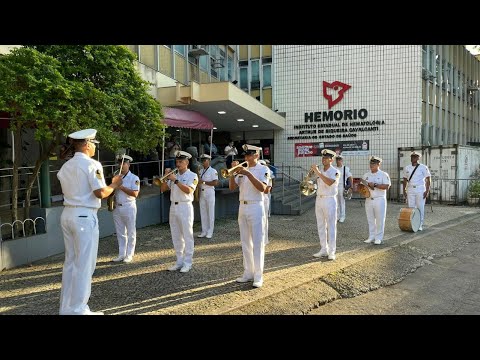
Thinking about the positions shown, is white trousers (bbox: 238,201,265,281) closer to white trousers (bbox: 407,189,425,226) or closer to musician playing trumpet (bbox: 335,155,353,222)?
white trousers (bbox: 407,189,425,226)

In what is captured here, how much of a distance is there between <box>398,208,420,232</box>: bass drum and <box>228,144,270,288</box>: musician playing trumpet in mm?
5737

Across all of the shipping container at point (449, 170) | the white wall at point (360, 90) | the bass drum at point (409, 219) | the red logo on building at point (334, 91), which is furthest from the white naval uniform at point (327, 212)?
the red logo on building at point (334, 91)

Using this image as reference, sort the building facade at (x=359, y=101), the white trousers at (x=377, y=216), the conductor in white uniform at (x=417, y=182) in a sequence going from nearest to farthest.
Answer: the white trousers at (x=377, y=216) < the conductor in white uniform at (x=417, y=182) < the building facade at (x=359, y=101)

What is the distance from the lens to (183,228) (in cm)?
630

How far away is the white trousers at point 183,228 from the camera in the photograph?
20.7 feet

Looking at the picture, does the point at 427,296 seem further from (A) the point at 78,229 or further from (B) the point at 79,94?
(B) the point at 79,94

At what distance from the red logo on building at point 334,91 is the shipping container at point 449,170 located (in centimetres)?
507

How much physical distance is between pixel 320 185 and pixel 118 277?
4.11 m

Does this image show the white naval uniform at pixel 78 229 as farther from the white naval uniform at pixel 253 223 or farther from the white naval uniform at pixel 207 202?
the white naval uniform at pixel 207 202

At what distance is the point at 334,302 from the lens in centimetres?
529

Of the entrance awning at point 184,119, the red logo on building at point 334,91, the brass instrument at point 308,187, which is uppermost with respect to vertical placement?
the red logo on building at point 334,91

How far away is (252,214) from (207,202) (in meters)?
4.42

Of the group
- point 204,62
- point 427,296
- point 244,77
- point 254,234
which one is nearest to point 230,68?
point 244,77

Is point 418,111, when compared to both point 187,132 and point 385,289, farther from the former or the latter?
point 385,289
